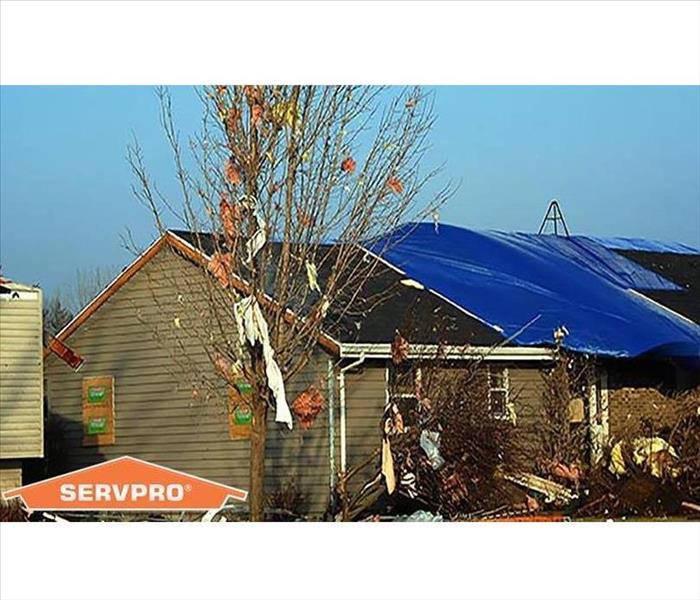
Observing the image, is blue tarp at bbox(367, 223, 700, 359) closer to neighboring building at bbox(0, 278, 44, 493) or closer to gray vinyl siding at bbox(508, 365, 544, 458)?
gray vinyl siding at bbox(508, 365, 544, 458)

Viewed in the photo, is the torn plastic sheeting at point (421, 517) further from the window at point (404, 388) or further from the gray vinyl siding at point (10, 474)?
the gray vinyl siding at point (10, 474)

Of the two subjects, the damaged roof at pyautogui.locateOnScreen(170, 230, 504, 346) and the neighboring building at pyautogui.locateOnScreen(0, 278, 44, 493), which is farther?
the damaged roof at pyautogui.locateOnScreen(170, 230, 504, 346)

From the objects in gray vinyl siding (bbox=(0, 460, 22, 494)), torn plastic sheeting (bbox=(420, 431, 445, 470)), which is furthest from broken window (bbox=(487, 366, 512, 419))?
gray vinyl siding (bbox=(0, 460, 22, 494))

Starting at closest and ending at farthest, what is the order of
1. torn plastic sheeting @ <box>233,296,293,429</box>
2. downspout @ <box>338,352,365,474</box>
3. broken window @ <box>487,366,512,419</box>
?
torn plastic sheeting @ <box>233,296,293,429</box> < downspout @ <box>338,352,365,474</box> < broken window @ <box>487,366,512,419</box>

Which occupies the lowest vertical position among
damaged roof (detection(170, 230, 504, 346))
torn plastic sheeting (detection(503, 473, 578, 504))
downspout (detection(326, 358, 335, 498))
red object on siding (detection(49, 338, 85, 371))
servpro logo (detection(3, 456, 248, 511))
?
torn plastic sheeting (detection(503, 473, 578, 504))

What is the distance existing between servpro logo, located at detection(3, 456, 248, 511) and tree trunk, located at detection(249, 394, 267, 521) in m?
1.08

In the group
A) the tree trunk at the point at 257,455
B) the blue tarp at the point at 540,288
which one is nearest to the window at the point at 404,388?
the blue tarp at the point at 540,288

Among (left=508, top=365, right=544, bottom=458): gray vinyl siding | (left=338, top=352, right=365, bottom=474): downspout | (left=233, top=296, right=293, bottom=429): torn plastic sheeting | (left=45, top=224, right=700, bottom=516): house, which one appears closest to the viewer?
(left=233, top=296, right=293, bottom=429): torn plastic sheeting

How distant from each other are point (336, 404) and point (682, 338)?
5.43 meters

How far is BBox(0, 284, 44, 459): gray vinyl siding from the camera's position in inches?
743

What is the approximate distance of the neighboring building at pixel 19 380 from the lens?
18906mm

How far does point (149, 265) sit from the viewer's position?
68.6 ft

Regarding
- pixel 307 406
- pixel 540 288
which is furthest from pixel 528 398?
pixel 307 406
